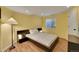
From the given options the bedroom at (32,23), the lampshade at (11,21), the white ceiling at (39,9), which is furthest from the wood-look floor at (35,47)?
the white ceiling at (39,9)

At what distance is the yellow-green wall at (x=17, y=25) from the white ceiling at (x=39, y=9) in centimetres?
7

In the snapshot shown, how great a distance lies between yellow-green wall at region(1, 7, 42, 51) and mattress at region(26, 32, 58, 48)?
167 millimetres

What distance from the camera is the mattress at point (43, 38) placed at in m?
1.72

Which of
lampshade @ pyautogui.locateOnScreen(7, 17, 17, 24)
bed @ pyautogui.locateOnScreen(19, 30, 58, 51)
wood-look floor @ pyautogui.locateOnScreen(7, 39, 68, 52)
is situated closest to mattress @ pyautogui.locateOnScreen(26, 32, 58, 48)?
bed @ pyautogui.locateOnScreen(19, 30, 58, 51)

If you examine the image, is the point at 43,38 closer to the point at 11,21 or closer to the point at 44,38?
the point at 44,38

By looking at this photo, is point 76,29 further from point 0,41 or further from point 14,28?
point 0,41

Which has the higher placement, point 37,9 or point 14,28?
point 37,9

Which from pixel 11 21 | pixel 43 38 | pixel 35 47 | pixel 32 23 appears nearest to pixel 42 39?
pixel 43 38

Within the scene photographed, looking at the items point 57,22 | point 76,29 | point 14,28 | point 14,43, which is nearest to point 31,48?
point 14,43

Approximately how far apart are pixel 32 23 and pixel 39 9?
0.29 metres

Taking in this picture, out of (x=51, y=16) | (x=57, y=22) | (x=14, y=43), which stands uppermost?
(x=51, y=16)

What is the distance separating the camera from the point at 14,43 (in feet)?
5.61

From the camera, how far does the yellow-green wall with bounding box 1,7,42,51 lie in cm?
165

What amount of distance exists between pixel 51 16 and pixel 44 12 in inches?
6.0
